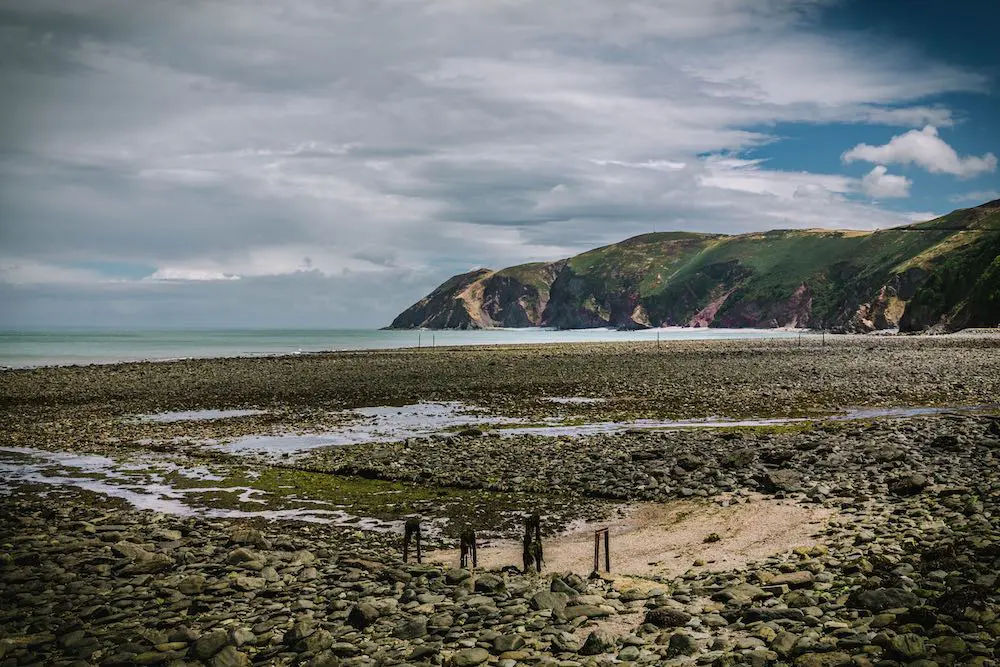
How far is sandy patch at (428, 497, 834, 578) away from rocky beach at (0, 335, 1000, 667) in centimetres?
9

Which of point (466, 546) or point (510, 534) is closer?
point (466, 546)

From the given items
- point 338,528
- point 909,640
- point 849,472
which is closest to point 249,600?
point 338,528

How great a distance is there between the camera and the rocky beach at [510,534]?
10500mm

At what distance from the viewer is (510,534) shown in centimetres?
1816

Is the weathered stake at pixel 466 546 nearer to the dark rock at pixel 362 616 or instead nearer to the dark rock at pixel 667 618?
the dark rock at pixel 362 616

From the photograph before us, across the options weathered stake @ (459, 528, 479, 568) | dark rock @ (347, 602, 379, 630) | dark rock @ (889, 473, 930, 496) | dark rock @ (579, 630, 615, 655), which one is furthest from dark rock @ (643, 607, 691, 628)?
dark rock @ (889, 473, 930, 496)

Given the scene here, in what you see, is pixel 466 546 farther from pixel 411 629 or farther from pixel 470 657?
pixel 470 657

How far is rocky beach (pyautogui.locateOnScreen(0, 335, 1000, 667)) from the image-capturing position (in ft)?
34.4

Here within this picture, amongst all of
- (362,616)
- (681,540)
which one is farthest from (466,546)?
(681,540)

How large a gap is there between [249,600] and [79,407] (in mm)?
40200

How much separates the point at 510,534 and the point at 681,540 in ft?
13.4

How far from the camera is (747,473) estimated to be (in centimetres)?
2236

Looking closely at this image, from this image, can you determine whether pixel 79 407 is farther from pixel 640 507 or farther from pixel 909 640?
pixel 909 640

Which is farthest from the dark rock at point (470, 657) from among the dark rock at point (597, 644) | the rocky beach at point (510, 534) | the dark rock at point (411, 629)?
the dark rock at point (597, 644)
